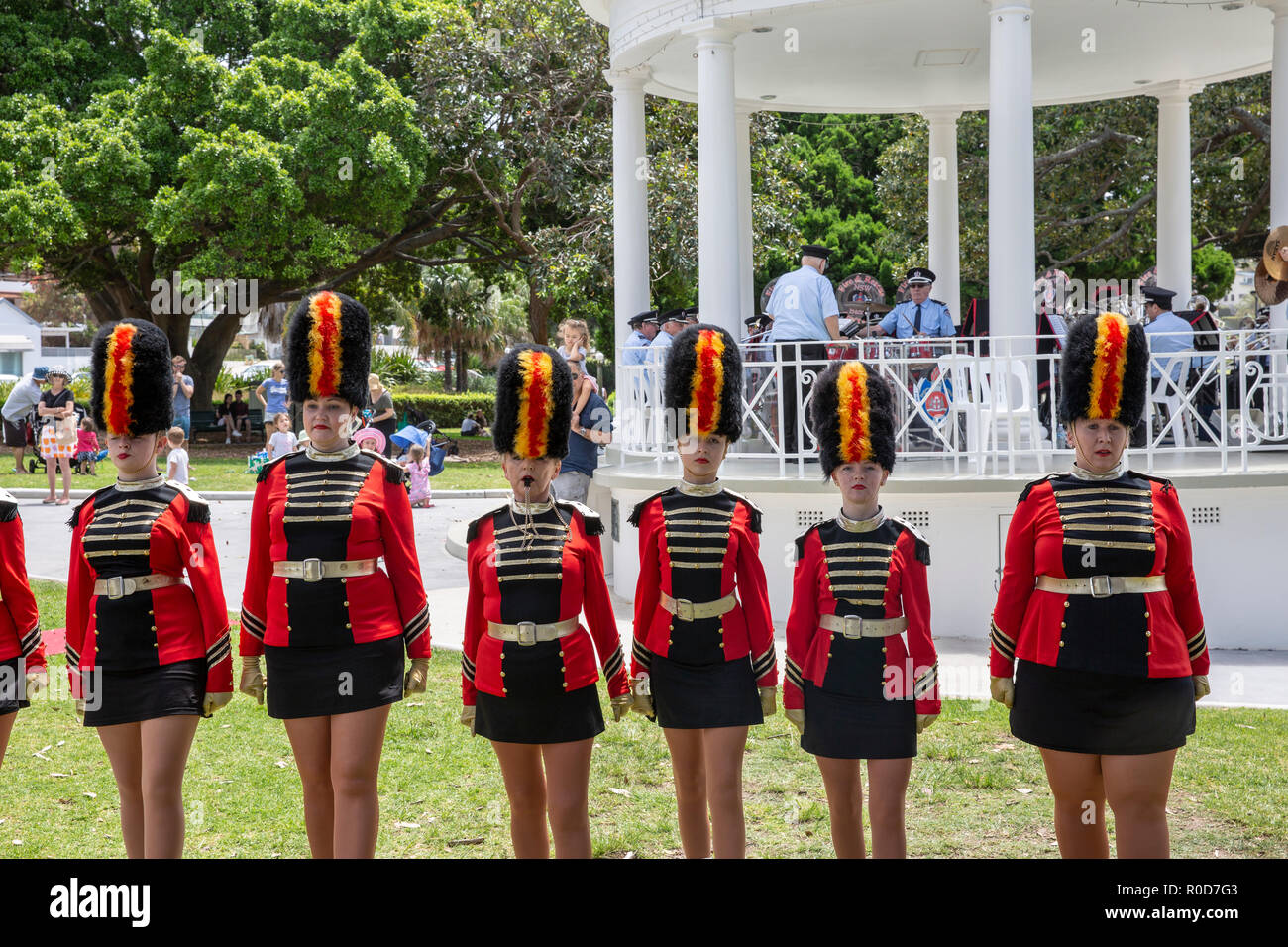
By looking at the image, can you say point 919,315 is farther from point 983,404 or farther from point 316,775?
point 316,775

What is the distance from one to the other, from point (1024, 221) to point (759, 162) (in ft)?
50.1

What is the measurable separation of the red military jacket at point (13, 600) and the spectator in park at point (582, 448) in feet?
19.0

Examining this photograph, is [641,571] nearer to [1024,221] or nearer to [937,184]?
[1024,221]

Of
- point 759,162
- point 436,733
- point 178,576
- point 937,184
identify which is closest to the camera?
point 178,576

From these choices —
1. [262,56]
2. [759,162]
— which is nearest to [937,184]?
[759,162]

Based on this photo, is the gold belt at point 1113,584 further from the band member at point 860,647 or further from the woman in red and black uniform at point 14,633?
the woman in red and black uniform at point 14,633

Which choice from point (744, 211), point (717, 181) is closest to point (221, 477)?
point (744, 211)

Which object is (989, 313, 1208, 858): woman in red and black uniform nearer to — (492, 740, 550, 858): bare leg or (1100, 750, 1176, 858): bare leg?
(1100, 750, 1176, 858): bare leg

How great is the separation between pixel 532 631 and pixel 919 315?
8.58m

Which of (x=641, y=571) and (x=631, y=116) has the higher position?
(x=631, y=116)

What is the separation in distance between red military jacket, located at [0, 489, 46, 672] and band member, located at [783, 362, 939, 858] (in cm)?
291

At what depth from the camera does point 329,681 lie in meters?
4.77

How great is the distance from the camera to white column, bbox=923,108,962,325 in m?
16.5
